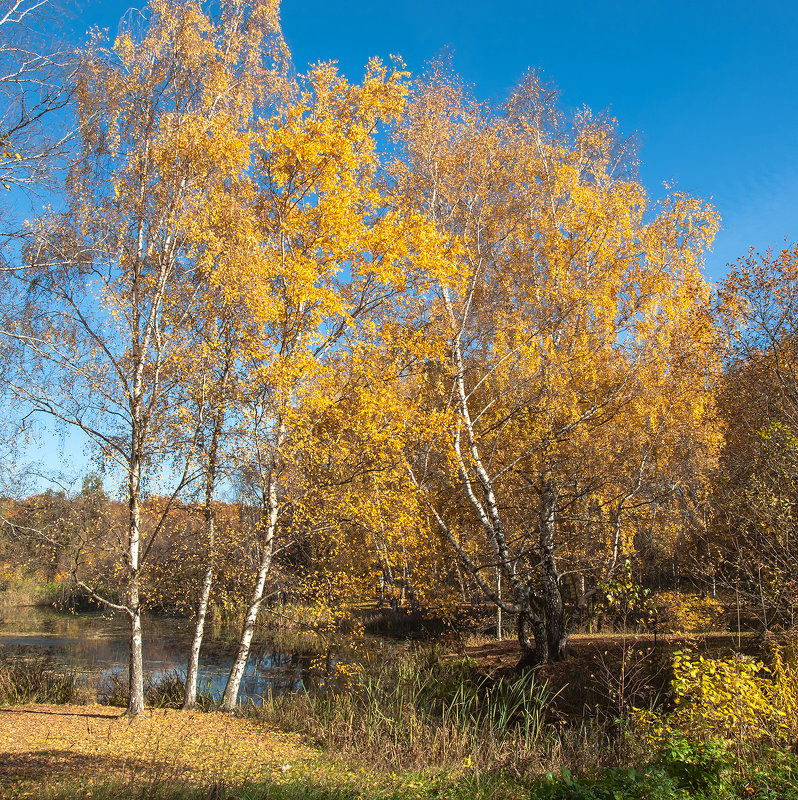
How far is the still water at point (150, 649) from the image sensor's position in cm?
1293

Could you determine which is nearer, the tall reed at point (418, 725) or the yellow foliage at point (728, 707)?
the yellow foliage at point (728, 707)

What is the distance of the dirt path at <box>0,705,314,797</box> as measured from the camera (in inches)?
190

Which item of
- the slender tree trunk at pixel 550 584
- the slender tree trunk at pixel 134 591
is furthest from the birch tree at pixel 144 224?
the slender tree trunk at pixel 550 584

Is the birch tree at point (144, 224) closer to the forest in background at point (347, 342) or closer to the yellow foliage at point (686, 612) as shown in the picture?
the forest in background at point (347, 342)

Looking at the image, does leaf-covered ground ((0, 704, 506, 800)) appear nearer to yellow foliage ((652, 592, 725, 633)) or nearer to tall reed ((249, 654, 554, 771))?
tall reed ((249, 654, 554, 771))

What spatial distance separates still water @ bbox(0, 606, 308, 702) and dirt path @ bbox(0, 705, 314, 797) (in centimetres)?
204

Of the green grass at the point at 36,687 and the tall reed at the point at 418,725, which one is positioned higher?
the tall reed at the point at 418,725

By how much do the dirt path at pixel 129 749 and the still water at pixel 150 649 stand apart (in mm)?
2043

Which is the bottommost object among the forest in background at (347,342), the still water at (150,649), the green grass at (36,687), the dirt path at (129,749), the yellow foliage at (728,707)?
the still water at (150,649)

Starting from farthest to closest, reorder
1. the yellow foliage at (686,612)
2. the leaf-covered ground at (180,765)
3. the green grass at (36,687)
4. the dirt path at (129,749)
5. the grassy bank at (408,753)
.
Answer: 1. the yellow foliage at (686,612)
2. the green grass at (36,687)
3. the dirt path at (129,749)
4. the leaf-covered ground at (180,765)
5. the grassy bank at (408,753)

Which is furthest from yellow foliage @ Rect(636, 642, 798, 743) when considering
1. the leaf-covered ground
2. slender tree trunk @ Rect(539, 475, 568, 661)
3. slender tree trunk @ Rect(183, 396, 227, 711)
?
slender tree trunk @ Rect(183, 396, 227, 711)

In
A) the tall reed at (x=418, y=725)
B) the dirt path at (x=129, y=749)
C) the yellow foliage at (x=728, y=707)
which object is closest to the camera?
the yellow foliage at (x=728, y=707)

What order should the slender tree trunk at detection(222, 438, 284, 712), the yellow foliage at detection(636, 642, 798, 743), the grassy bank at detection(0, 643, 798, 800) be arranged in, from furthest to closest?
the slender tree trunk at detection(222, 438, 284, 712)
the yellow foliage at detection(636, 642, 798, 743)
the grassy bank at detection(0, 643, 798, 800)

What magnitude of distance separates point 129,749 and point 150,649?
37.0 feet
